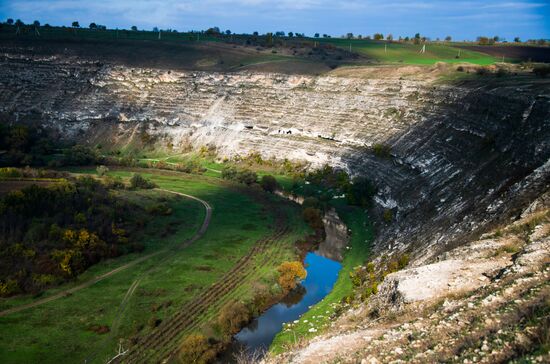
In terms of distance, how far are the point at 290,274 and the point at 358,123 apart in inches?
1172

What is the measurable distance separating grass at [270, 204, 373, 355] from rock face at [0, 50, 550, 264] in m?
1.47

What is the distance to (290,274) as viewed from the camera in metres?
33.1

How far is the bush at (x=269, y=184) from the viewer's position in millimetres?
54344

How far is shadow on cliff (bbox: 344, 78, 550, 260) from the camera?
27.3 m

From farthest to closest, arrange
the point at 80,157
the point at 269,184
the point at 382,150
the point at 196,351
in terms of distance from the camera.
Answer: the point at 80,157 → the point at 269,184 → the point at 382,150 → the point at 196,351

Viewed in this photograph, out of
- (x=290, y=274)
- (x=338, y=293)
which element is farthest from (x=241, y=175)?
(x=338, y=293)

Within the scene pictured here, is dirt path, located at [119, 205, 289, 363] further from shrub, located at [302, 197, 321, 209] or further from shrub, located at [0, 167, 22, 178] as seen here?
shrub, located at [0, 167, 22, 178]

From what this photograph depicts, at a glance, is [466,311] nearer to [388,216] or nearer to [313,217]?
[388,216]

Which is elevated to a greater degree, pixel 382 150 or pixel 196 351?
pixel 382 150

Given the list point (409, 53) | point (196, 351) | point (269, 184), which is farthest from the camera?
point (409, 53)

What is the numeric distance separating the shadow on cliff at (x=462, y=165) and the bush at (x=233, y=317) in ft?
34.8

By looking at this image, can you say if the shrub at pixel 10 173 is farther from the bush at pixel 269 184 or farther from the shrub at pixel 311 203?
the shrub at pixel 311 203

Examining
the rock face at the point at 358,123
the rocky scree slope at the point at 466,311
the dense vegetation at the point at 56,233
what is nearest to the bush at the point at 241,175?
the rock face at the point at 358,123

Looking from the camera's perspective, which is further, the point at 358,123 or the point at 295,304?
the point at 358,123
